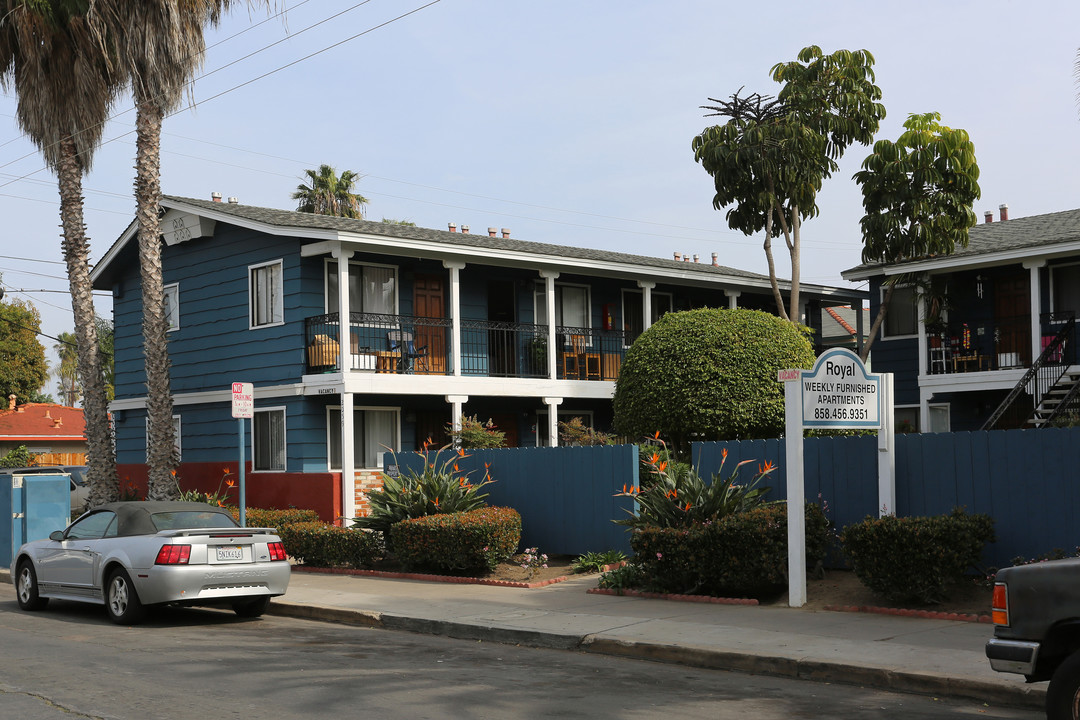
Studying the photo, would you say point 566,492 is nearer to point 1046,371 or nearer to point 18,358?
point 1046,371

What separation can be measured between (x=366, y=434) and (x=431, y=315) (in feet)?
10.4

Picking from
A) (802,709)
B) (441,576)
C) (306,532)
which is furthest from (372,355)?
(802,709)

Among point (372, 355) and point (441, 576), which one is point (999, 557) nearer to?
point (441, 576)

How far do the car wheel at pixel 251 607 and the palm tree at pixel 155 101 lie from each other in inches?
346

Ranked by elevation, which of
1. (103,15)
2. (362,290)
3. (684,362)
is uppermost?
(103,15)

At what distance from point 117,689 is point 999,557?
28.2ft

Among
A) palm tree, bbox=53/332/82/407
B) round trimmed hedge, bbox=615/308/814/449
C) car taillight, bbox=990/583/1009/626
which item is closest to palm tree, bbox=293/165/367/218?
round trimmed hedge, bbox=615/308/814/449

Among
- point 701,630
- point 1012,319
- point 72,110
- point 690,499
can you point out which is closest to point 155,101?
point 72,110

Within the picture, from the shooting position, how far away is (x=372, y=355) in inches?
864

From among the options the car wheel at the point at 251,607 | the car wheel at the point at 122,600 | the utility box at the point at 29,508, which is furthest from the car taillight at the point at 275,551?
the utility box at the point at 29,508

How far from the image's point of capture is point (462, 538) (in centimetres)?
1502

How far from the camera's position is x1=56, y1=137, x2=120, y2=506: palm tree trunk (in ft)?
72.0

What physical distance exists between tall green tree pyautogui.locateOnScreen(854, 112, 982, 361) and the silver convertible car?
16.8 metres

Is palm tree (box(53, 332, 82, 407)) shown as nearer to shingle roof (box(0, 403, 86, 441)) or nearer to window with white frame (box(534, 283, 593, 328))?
shingle roof (box(0, 403, 86, 441))
